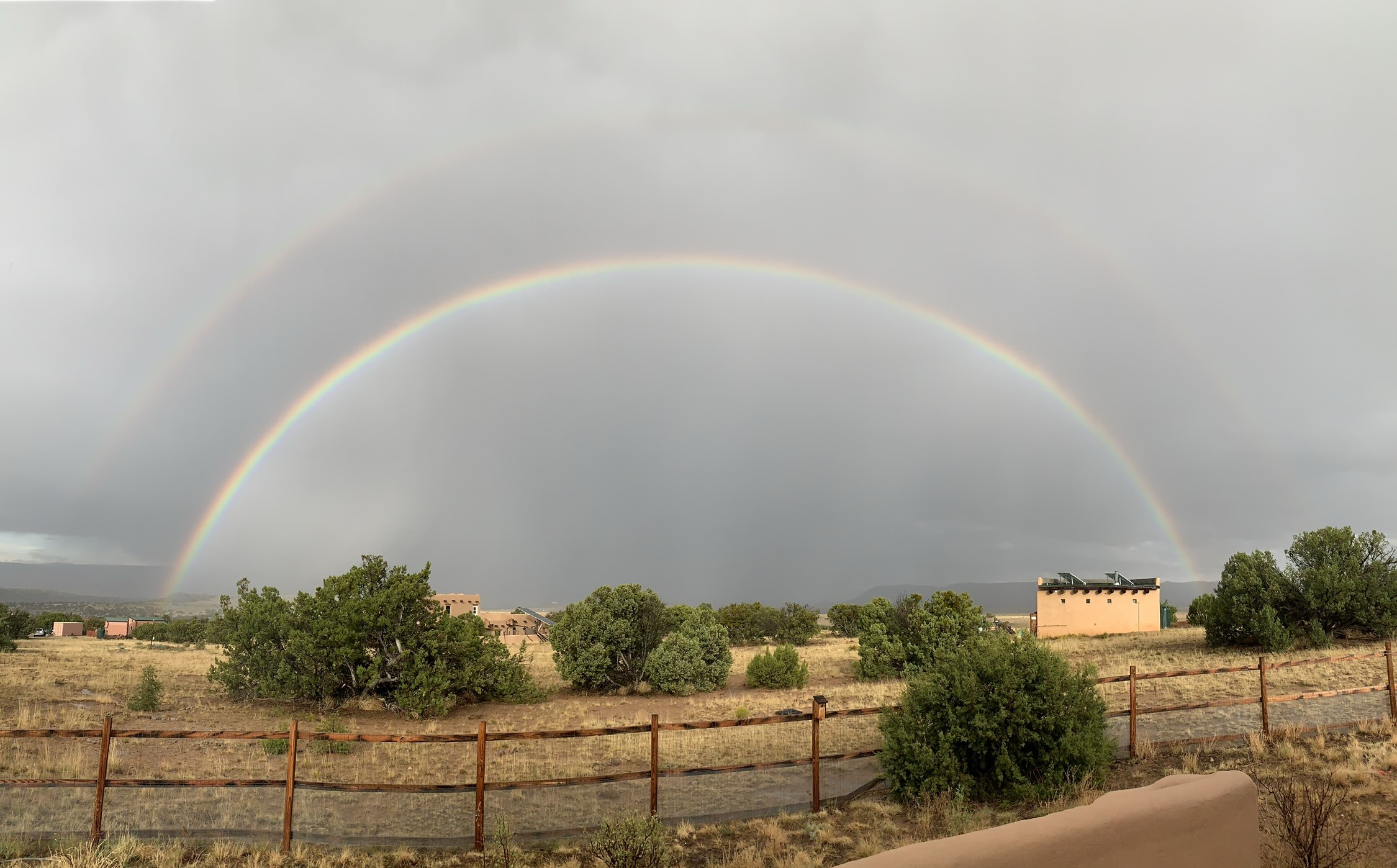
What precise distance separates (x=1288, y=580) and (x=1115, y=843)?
34.3 m

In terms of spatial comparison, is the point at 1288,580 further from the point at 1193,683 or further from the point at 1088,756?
the point at 1088,756

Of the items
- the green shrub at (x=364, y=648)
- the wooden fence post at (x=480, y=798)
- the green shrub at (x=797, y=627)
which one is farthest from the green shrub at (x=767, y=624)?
the wooden fence post at (x=480, y=798)

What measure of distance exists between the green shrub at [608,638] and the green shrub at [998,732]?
17657 millimetres

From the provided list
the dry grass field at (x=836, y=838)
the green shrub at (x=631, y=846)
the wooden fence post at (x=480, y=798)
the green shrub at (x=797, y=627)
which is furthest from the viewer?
the green shrub at (x=797, y=627)

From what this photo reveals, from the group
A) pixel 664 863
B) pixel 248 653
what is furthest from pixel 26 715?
pixel 664 863

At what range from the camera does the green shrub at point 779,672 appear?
2973cm

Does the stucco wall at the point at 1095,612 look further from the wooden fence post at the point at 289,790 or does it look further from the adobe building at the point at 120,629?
the adobe building at the point at 120,629

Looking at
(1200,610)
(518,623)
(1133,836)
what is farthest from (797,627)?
(1133,836)

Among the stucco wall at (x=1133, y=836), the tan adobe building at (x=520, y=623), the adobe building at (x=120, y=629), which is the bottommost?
the adobe building at (x=120, y=629)

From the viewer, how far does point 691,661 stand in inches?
1150

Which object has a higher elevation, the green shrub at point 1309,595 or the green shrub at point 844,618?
the green shrub at point 1309,595

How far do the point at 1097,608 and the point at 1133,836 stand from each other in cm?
5578

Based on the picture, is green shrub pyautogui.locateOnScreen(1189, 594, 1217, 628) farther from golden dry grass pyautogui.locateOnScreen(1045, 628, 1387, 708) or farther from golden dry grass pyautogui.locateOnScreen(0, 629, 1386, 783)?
golden dry grass pyautogui.locateOnScreen(0, 629, 1386, 783)

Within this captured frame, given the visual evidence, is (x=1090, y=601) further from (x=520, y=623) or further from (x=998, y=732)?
(x=520, y=623)
